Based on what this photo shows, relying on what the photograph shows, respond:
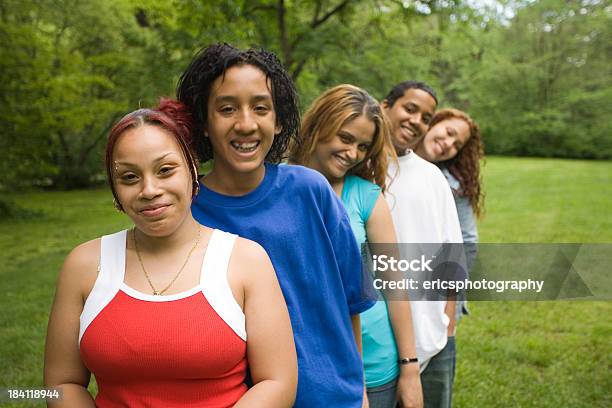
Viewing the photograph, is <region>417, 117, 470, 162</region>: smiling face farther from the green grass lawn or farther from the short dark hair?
the green grass lawn

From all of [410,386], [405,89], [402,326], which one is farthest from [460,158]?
[410,386]

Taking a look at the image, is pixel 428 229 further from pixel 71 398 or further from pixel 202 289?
pixel 71 398

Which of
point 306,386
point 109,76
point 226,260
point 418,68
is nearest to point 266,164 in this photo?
point 226,260

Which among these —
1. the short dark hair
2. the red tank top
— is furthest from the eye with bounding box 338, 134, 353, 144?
the red tank top

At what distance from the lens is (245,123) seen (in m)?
1.53

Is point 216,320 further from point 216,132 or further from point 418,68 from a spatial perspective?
point 418,68

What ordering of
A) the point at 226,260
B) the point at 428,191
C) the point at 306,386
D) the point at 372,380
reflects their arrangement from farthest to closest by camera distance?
the point at 428,191
the point at 372,380
the point at 306,386
the point at 226,260

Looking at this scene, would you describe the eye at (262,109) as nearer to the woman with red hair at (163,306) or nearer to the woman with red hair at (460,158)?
the woman with red hair at (163,306)

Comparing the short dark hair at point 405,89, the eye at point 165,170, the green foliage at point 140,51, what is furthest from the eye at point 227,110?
the green foliage at point 140,51

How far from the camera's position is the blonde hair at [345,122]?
2.18 m

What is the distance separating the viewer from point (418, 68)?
55.8 feet

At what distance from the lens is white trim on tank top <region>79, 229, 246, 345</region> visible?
1.31 meters

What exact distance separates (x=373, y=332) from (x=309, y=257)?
0.64 m

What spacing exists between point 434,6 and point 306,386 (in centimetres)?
1092
